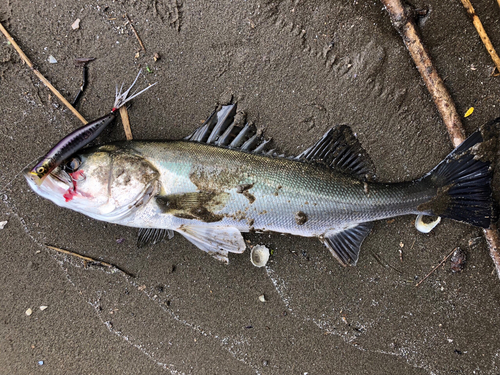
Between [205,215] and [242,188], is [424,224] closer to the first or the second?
[242,188]

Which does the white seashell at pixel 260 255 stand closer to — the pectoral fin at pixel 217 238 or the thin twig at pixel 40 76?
the pectoral fin at pixel 217 238

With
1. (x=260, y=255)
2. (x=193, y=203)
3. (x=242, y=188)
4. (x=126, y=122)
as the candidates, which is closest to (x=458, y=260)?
(x=260, y=255)

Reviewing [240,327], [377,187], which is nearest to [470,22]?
[377,187]

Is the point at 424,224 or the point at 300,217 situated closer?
the point at 300,217

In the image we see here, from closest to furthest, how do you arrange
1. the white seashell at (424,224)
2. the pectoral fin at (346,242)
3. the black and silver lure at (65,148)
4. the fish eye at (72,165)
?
the black and silver lure at (65,148) < the fish eye at (72,165) < the pectoral fin at (346,242) < the white seashell at (424,224)

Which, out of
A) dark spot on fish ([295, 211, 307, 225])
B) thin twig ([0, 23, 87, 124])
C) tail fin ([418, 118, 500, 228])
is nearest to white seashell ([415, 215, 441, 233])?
tail fin ([418, 118, 500, 228])

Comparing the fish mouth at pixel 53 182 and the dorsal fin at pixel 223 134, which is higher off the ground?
the fish mouth at pixel 53 182

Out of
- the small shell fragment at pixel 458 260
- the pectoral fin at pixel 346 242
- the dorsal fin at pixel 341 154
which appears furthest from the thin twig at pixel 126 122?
the small shell fragment at pixel 458 260

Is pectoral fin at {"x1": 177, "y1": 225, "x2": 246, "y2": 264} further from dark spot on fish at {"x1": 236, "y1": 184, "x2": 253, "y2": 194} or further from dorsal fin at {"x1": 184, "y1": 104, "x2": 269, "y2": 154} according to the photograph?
dorsal fin at {"x1": 184, "y1": 104, "x2": 269, "y2": 154}
